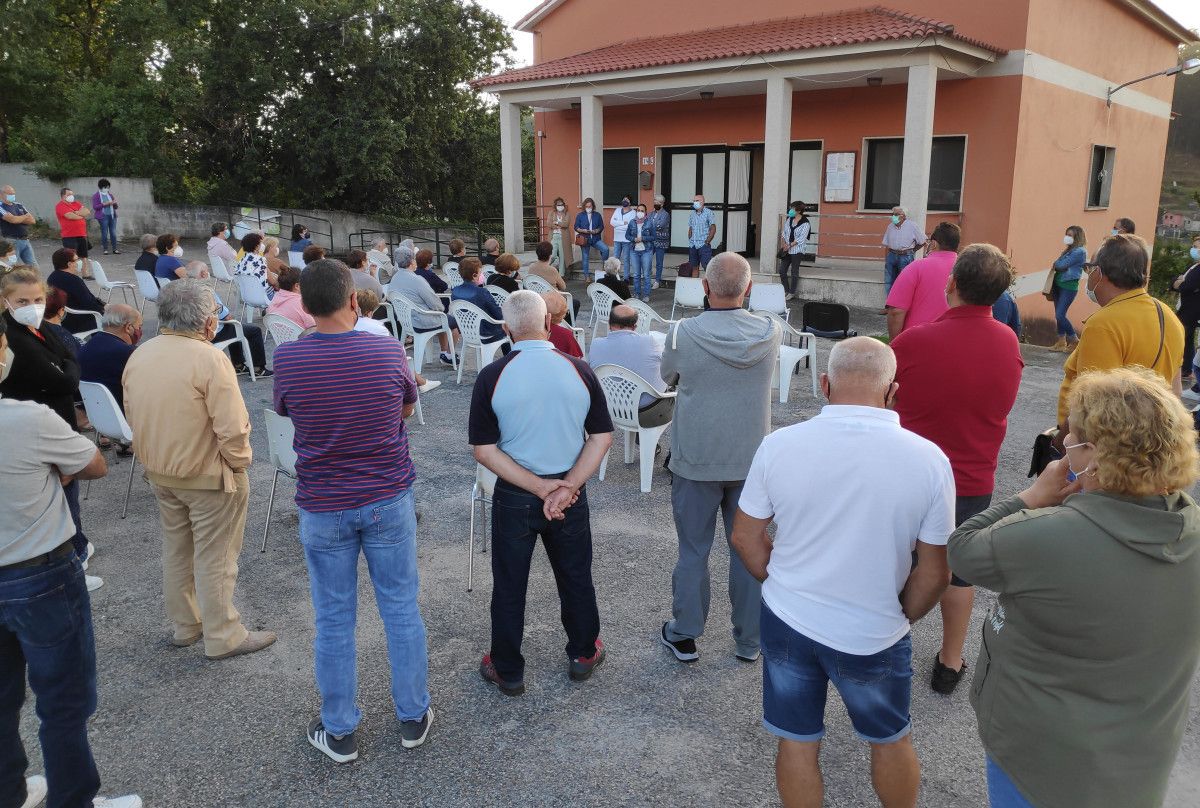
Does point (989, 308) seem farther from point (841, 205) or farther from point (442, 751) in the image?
point (841, 205)

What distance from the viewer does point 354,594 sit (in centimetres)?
298

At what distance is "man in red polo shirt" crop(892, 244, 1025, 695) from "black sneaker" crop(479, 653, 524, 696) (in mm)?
1749

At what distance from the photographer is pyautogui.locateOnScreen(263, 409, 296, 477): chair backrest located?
4547mm

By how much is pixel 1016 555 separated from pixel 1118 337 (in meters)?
2.18

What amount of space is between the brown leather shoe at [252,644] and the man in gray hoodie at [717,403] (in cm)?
193

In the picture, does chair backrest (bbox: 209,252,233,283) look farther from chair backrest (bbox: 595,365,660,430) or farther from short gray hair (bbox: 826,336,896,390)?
short gray hair (bbox: 826,336,896,390)

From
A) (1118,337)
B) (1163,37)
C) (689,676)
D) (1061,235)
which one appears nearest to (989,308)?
(1118,337)

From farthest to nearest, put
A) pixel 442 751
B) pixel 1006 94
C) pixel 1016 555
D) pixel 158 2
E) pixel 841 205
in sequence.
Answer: pixel 158 2, pixel 841 205, pixel 1006 94, pixel 442 751, pixel 1016 555

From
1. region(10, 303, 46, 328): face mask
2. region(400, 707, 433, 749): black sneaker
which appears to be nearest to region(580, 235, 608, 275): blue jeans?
region(10, 303, 46, 328): face mask

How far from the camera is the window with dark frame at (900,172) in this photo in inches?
541

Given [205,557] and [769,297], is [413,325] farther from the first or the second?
[205,557]

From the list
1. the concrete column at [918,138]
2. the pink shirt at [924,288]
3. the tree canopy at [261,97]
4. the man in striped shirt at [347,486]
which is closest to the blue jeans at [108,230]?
the tree canopy at [261,97]

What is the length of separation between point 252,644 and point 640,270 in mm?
11304

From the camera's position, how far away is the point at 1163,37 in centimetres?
1819
